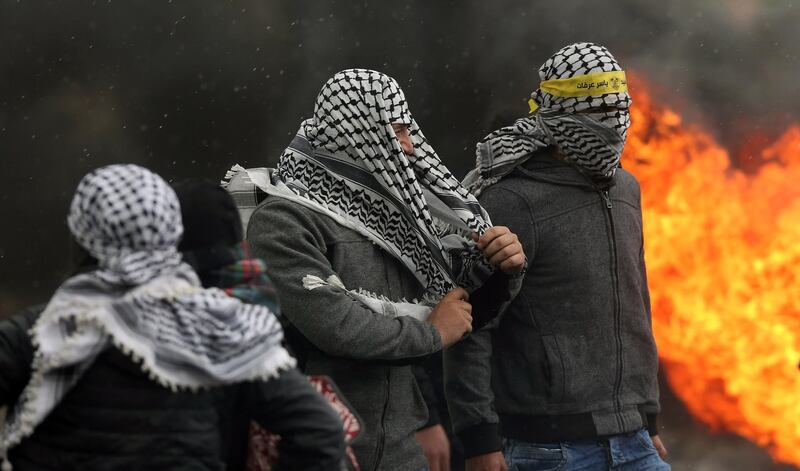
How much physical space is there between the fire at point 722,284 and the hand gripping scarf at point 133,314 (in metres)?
5.06

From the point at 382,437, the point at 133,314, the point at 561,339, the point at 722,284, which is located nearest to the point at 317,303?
the point at 382,437

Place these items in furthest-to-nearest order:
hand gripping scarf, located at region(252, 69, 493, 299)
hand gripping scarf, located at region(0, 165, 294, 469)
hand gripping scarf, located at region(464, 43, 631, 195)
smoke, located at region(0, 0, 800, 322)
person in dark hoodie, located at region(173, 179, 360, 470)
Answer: smoke, located at region(0, 0, 800, 322) < hand gripping scarf, located at region(464, 43, 631, 195) < hand gripping scarf, located at region(252, 69, 493, 299) < person in dark hoodie, located at region(173, 179, 360, 470) < hand gripping scarf, located at region(0, 165, 294, 469)

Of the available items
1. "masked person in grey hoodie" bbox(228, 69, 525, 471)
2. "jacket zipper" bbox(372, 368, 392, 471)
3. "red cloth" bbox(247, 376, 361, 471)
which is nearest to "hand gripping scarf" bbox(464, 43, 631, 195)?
"masked person in grey hoodie" bbox(228, 69, 525, 471)

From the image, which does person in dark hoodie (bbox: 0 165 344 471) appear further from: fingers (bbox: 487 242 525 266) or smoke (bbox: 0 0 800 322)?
smoke (bbox: 0 0 800 322)

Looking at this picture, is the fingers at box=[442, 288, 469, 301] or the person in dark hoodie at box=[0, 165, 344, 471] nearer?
the person in dark hoodie at box=[0, 165, 344, 471]

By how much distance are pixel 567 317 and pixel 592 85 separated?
2.65 feet

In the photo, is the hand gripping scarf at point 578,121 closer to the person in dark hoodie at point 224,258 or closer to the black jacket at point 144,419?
the person in dark hoodie at point 224,258

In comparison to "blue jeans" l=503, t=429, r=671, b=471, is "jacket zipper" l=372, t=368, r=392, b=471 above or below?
above

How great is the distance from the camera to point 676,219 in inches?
270

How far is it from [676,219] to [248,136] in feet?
9.16

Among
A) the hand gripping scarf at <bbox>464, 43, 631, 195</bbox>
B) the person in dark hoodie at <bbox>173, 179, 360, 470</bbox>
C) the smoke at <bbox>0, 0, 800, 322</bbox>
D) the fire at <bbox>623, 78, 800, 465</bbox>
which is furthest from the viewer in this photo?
the fire at <bbox>623, 78, 800, 465</bbox>

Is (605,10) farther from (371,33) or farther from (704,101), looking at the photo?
(371,33)

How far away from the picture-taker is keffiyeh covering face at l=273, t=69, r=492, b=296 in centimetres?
314

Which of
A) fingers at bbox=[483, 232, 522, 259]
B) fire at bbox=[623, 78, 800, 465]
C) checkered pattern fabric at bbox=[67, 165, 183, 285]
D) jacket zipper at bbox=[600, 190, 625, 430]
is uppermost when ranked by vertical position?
checkered pattern fabric at bbox=[67, 165, 183, 285]
